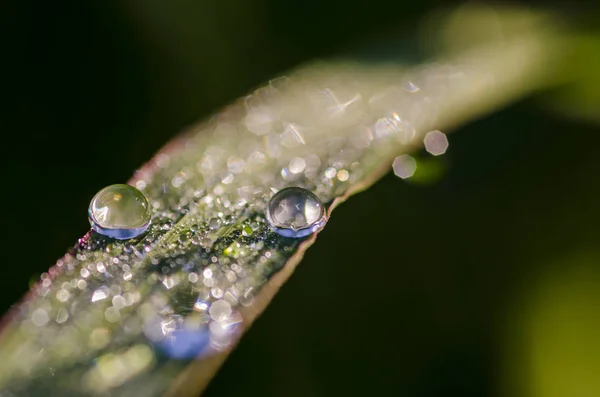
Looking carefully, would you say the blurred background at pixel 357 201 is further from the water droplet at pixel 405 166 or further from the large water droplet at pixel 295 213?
the large water droplet at pixel 295 213

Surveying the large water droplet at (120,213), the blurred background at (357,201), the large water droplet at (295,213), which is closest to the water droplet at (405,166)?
the blurred background at (357,201)

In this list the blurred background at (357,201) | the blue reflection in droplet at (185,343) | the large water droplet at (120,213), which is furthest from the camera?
the blurred background at (357,201)

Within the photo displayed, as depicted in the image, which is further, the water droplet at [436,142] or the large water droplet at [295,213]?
the water droplet at [436,142]

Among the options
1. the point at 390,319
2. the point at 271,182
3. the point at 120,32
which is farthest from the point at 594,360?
the point at 120,32

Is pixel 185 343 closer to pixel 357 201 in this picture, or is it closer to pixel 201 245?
pixel 201 245

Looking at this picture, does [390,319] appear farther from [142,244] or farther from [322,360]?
[142,244]

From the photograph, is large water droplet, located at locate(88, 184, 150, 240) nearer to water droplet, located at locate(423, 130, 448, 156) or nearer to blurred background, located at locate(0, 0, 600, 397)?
blurred background, located at locate(0, 0, 600, 397)

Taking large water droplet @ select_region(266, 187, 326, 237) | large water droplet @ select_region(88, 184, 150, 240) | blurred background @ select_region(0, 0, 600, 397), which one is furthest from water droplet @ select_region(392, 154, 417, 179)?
large water droplet @ select_region(88, 184, 150, 240)
